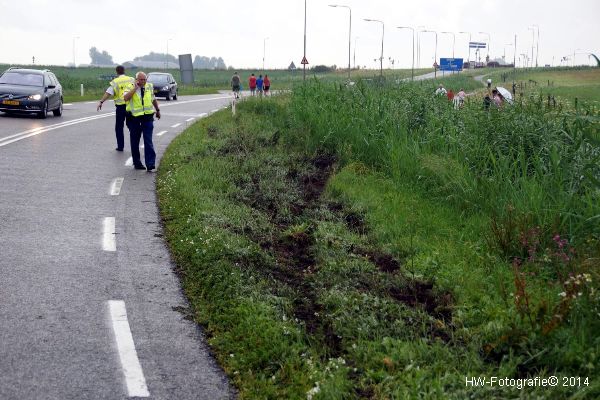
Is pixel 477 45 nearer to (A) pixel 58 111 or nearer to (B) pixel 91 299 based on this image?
(A) pixel 58 111

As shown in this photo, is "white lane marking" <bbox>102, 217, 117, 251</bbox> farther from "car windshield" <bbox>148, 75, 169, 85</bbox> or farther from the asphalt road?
"car windshield" <bbox>148, 75, 169, 85</bbox>

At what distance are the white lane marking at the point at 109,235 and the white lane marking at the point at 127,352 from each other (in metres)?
1.93

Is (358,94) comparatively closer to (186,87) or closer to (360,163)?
(360,163)

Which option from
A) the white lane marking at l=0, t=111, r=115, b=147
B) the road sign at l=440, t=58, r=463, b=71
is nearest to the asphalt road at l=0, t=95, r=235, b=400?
the white lane marking at l=0, t=111, r=115, b=147

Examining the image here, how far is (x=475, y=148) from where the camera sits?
11.2m

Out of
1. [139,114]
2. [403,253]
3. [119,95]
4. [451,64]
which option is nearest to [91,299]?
[403,253]

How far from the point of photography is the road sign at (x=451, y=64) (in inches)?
4852

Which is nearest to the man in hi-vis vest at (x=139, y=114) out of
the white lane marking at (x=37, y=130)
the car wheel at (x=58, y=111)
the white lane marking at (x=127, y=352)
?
the white lane marking at (x=37, y=130)

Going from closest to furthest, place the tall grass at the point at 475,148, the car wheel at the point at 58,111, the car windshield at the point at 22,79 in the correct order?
the tall grass at the point at 475,148 → the car windshield at the point at 22,79 → the car wheel at the point at 58,111

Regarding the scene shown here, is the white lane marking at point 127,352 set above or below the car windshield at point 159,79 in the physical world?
below

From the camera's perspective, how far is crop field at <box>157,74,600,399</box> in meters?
5.21

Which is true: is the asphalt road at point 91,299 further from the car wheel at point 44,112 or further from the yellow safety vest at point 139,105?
the car wheel at point 44,112

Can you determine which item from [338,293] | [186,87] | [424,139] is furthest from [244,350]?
[186,87]

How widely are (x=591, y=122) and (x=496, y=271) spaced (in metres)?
3.14
